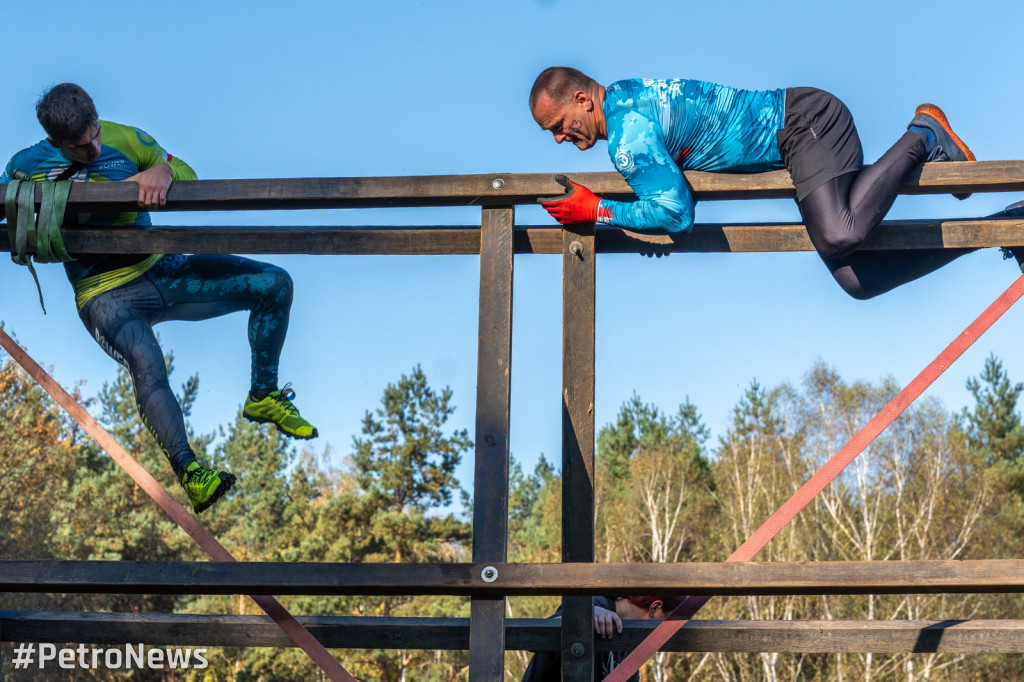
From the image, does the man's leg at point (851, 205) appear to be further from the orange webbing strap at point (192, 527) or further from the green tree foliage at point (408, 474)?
the green tree foliage at point (408, 474)

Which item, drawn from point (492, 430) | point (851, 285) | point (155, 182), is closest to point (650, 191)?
point (492, 430)

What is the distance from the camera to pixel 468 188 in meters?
3.13

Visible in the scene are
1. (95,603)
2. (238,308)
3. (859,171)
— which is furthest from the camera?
(95,603)

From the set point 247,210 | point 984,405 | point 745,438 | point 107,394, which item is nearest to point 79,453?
point 107,394

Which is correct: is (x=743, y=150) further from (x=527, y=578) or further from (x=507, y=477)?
(x=527, y=578)

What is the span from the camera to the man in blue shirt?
3.16 meters

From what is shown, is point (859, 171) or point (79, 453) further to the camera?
point (79, 453)

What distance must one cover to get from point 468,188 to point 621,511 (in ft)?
84.9

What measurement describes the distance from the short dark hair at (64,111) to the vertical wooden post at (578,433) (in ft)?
5.95

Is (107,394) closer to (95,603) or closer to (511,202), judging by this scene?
(95,603)

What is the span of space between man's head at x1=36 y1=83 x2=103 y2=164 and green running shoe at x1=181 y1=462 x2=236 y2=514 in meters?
1.25

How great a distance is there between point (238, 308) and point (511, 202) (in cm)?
158

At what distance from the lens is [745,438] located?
29.8m

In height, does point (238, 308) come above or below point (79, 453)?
below
